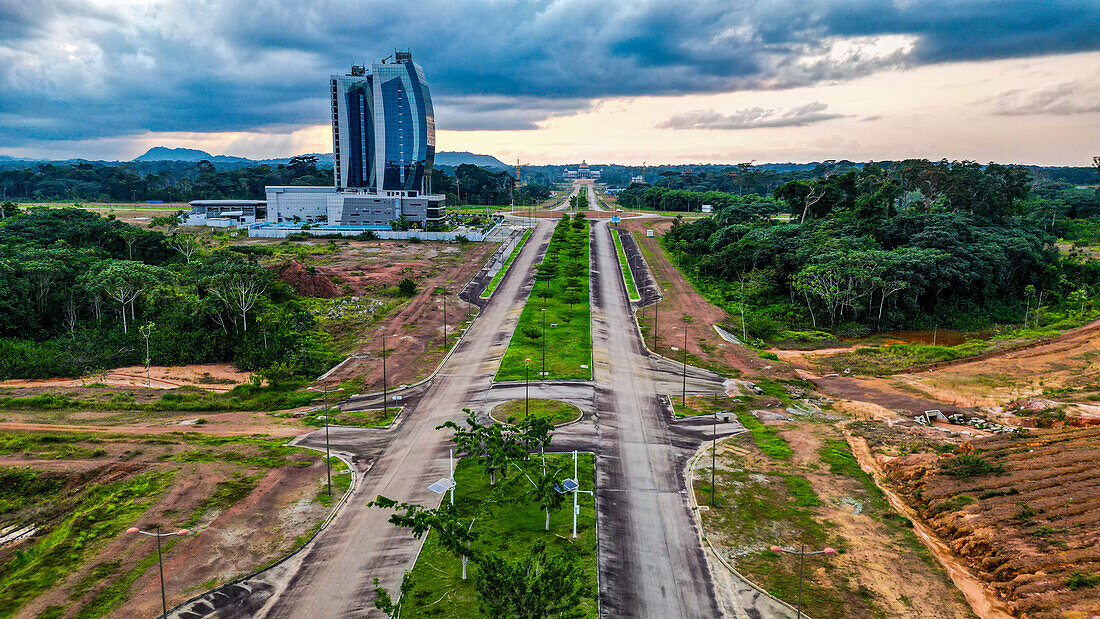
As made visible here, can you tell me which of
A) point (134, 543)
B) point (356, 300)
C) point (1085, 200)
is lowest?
point (134, 543)

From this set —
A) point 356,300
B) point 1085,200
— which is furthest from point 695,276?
point 1085,200

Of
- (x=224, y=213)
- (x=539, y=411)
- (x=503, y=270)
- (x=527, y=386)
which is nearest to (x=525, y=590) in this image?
(x=539, y=411)

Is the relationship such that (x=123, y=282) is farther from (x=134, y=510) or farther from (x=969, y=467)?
(x=969, y=467)

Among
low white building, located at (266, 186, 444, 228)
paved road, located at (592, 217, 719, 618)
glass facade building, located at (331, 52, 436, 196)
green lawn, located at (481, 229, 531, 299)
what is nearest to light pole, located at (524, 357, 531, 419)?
paved road, located at (592, 217, 719, 618)

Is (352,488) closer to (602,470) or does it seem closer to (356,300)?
(602,470)

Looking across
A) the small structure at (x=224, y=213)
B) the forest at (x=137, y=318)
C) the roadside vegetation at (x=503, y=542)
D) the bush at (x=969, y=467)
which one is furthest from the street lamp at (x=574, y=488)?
the small structure at (x=224, y=213)

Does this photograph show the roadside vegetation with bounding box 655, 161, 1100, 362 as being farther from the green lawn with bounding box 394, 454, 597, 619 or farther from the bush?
the green lawn with bounding box 394, 454, 597, 619

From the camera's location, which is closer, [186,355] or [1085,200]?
[186,355]
